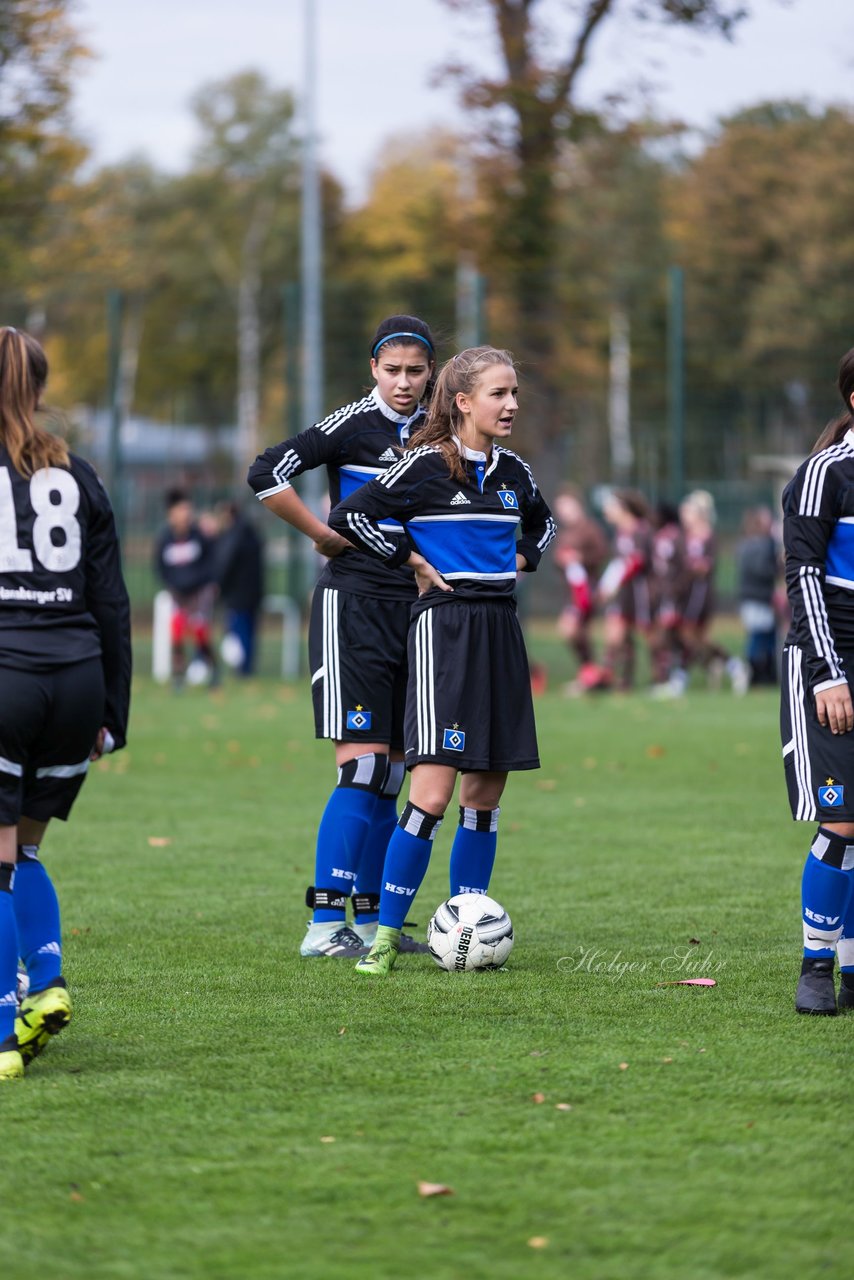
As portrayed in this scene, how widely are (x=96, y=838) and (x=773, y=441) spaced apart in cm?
2119

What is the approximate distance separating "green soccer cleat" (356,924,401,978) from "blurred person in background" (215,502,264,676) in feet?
50.7

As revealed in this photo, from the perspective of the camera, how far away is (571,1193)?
3.87 meters

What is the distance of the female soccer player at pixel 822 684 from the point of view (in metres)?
5.38

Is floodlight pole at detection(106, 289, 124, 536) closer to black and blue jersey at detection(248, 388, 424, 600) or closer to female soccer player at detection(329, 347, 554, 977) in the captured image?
black and blue jersey at detection(248, 388, 424, 600)

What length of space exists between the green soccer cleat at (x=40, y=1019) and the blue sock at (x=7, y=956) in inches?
2.3

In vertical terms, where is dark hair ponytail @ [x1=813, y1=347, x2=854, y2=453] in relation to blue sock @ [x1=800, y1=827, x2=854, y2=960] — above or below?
above

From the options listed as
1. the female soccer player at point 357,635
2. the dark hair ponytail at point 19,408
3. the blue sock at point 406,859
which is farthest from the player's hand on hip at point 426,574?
the dark hair ponytail at point 19,408

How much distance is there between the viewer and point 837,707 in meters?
5.35

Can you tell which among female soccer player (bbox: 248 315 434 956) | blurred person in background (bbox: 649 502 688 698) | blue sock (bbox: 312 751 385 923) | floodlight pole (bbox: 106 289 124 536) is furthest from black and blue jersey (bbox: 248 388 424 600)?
floodlight pole (bbox: 106 289 124 536)

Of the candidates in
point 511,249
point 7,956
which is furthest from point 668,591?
point 7,956

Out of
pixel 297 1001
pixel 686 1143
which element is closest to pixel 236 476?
pixel 297 1001

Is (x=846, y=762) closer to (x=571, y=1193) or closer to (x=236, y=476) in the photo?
(x=571, y=1193)

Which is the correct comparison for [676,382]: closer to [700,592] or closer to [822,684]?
[700,592]

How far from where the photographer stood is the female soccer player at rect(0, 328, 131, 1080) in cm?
479
